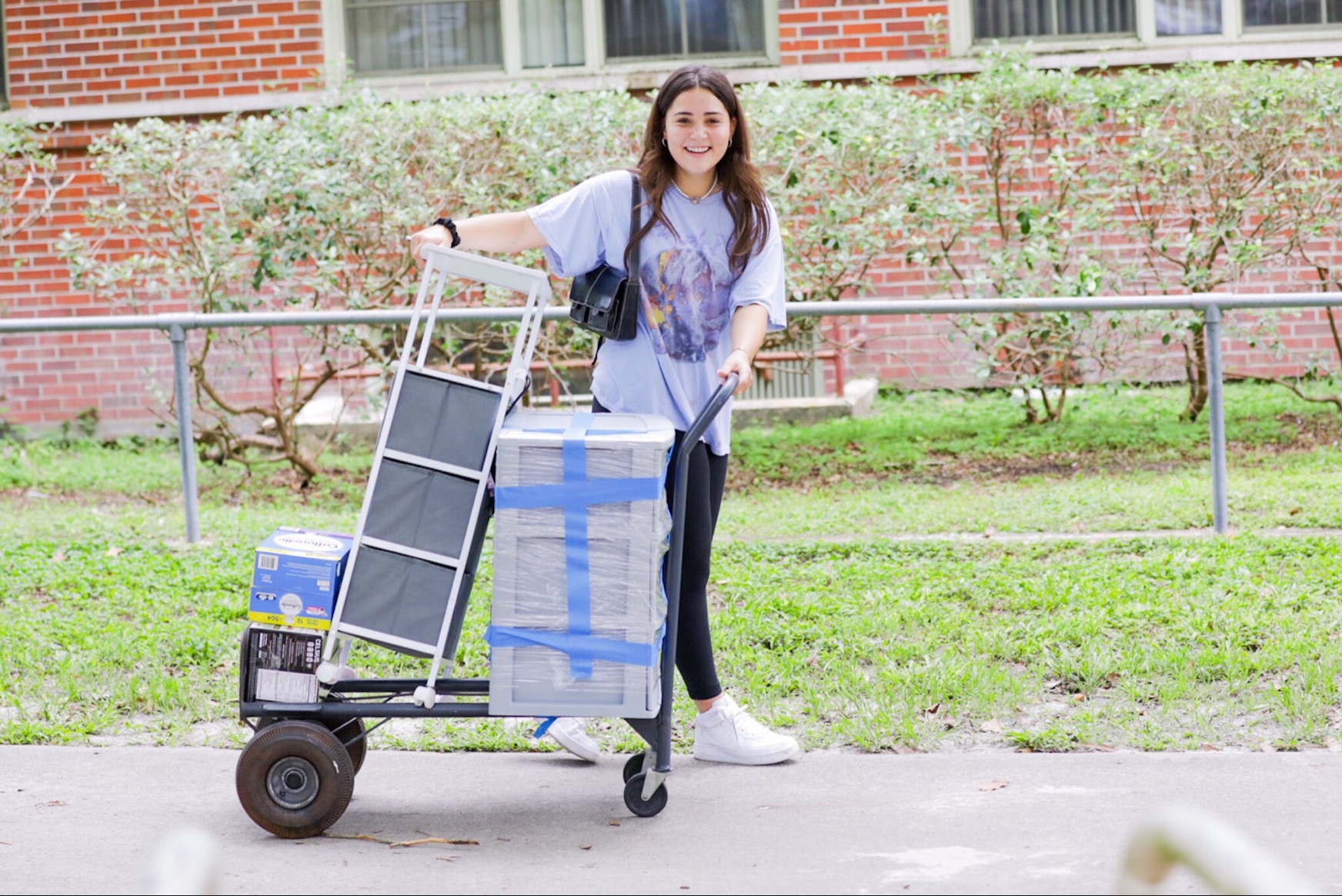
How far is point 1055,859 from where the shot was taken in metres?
3.67

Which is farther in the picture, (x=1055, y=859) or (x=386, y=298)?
(x=386, y=298)

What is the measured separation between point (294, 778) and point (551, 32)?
29.2 feet

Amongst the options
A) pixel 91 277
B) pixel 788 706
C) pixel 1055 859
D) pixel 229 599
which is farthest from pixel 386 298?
pixel 1055 859

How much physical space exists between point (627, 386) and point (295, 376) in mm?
5451

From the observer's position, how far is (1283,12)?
11.4 meters

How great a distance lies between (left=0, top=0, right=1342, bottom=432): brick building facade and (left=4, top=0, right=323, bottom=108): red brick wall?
0.01m

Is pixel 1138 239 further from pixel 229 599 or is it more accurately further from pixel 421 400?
pixel 421 400

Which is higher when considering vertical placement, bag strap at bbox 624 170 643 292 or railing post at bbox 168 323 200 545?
bag strap at bbox 624 170 643 292

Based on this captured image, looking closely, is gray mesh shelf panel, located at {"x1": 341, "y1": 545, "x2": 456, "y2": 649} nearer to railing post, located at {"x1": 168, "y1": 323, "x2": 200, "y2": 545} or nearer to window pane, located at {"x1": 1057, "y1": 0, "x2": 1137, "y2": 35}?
railing post, located at {"x1": 168, "y1": 323, "x2": 200, "y2": 545}

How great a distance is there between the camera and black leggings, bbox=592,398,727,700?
14.1 feet

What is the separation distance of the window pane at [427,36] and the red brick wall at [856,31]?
232cm

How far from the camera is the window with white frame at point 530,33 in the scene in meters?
11.7

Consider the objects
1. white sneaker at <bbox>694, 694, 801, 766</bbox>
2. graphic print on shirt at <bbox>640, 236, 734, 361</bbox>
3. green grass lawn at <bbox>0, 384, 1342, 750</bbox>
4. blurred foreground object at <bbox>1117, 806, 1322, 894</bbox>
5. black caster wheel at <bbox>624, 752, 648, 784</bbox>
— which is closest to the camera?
blurred foreground object at <bbox>1117, 806, 1322, 894</bbox>

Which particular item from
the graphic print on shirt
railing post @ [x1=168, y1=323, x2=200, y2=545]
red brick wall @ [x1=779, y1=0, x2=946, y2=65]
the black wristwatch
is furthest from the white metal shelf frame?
red brick wall @ [x1=779, y1=0, x2=946, y2=65]
